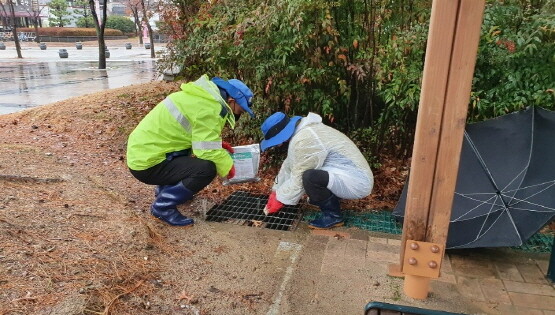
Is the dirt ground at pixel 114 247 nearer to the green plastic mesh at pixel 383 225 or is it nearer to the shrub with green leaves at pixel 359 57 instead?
the green plastic mesh at pixel 383 225

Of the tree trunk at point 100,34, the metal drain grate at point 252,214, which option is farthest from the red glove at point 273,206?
the tree trunk at point 100,34

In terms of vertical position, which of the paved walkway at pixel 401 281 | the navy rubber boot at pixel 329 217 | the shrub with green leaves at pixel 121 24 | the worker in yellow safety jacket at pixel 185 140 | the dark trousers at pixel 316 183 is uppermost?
the shrub with green leaves at pixel 121 24

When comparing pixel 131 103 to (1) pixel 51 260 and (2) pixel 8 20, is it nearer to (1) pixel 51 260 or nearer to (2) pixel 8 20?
(1) pixel 51 260

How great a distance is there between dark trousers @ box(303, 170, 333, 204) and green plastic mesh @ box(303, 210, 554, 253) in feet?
1.70

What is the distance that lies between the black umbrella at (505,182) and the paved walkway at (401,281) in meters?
0.31

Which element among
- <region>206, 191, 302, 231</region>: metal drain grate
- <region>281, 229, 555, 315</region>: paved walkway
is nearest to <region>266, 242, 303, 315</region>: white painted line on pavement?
<region>281, 229, 555, 315</region>: paved walkway

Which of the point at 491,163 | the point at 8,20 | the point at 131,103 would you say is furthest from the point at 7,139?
the point at 8,20

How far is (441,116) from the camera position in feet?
7.95

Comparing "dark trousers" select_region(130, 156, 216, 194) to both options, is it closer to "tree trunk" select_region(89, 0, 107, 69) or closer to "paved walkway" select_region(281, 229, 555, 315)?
"paved walkway" select_region(281, 229, 555, 315)

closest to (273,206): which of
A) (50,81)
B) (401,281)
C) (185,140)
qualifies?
(185,140)

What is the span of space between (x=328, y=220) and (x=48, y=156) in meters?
3.72

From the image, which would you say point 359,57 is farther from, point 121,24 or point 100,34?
point 121,24

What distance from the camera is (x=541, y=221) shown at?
2.89 meters

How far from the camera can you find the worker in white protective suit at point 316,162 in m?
3.69
